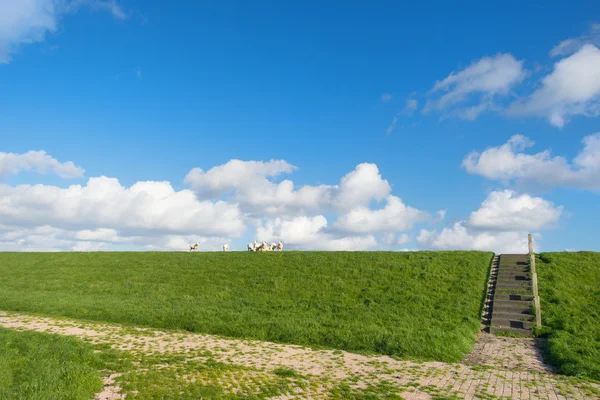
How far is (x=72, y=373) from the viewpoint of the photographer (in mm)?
12727

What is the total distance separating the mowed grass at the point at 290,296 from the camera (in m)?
20.8

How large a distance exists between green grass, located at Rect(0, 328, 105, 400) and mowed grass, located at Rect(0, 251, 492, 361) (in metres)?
7.50

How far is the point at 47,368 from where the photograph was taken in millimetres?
13164

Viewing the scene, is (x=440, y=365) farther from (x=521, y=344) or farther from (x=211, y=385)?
(x=211, y=385)

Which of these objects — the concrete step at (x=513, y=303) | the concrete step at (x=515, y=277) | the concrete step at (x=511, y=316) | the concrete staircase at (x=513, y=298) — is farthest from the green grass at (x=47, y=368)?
the concrete step at (x=515, y=277)

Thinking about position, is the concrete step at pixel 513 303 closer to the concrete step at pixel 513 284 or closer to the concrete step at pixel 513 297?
the concrete step at pixel 513 297

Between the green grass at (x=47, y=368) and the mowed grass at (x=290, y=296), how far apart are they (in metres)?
7.50

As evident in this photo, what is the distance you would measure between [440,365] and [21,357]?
53.4 ft

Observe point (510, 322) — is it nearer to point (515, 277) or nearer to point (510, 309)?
point (510, 309)

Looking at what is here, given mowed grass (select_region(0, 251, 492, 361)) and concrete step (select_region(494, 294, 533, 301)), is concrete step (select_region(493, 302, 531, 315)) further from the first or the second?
mowed grass (select_region(0, 251, 492, 361))

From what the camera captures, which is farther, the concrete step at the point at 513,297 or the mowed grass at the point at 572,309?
the concrete step at the point at 513,297

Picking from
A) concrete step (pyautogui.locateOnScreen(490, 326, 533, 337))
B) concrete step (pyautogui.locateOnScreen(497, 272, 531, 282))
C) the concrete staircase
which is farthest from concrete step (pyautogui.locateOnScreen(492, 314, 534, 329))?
concrete step (pyautogui.locateOnScreen(497, 272, 531, 282))

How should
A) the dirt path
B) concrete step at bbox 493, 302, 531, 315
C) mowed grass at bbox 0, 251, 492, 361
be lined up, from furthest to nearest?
concrete step at bbox 493, 302, 531, 315 < mowed grass at bbox 0, 251, 492, 361 < the dirt path

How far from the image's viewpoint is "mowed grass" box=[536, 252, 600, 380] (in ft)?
55.5
